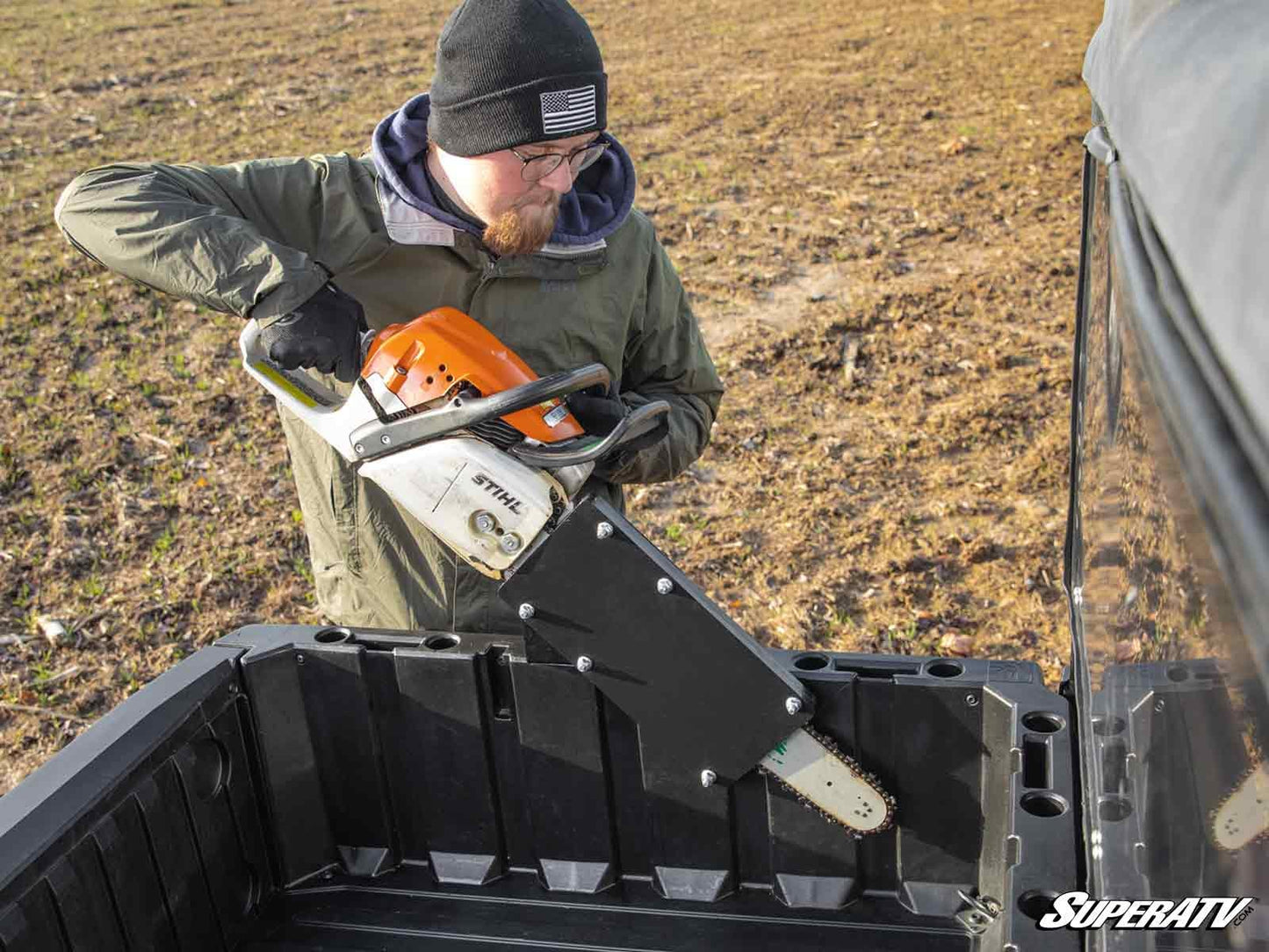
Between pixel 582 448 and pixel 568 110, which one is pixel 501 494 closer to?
pixel 582 448

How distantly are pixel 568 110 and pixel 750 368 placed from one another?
3890mm

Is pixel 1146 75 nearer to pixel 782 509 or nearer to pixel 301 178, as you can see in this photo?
pixel 301 178

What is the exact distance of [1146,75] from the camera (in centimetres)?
99

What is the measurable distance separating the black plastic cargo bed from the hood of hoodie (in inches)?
33.8

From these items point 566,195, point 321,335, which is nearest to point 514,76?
point 566,195

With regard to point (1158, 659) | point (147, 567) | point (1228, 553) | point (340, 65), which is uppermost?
point (340, 65)

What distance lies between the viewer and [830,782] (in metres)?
2.01

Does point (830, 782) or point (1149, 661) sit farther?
point (830, 782)

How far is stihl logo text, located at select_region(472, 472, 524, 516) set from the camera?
6.73 feet

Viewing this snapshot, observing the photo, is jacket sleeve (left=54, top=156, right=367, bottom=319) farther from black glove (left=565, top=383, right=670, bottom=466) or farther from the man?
black glove (left=565, top=383, right=670, bottom=466)

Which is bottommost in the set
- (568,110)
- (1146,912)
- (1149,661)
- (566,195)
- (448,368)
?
(1146,912)

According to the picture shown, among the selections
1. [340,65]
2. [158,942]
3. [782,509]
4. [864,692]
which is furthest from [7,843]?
[340,65]

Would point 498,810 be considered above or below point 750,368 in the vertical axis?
below

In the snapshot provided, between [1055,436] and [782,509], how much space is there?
131 centimetres
